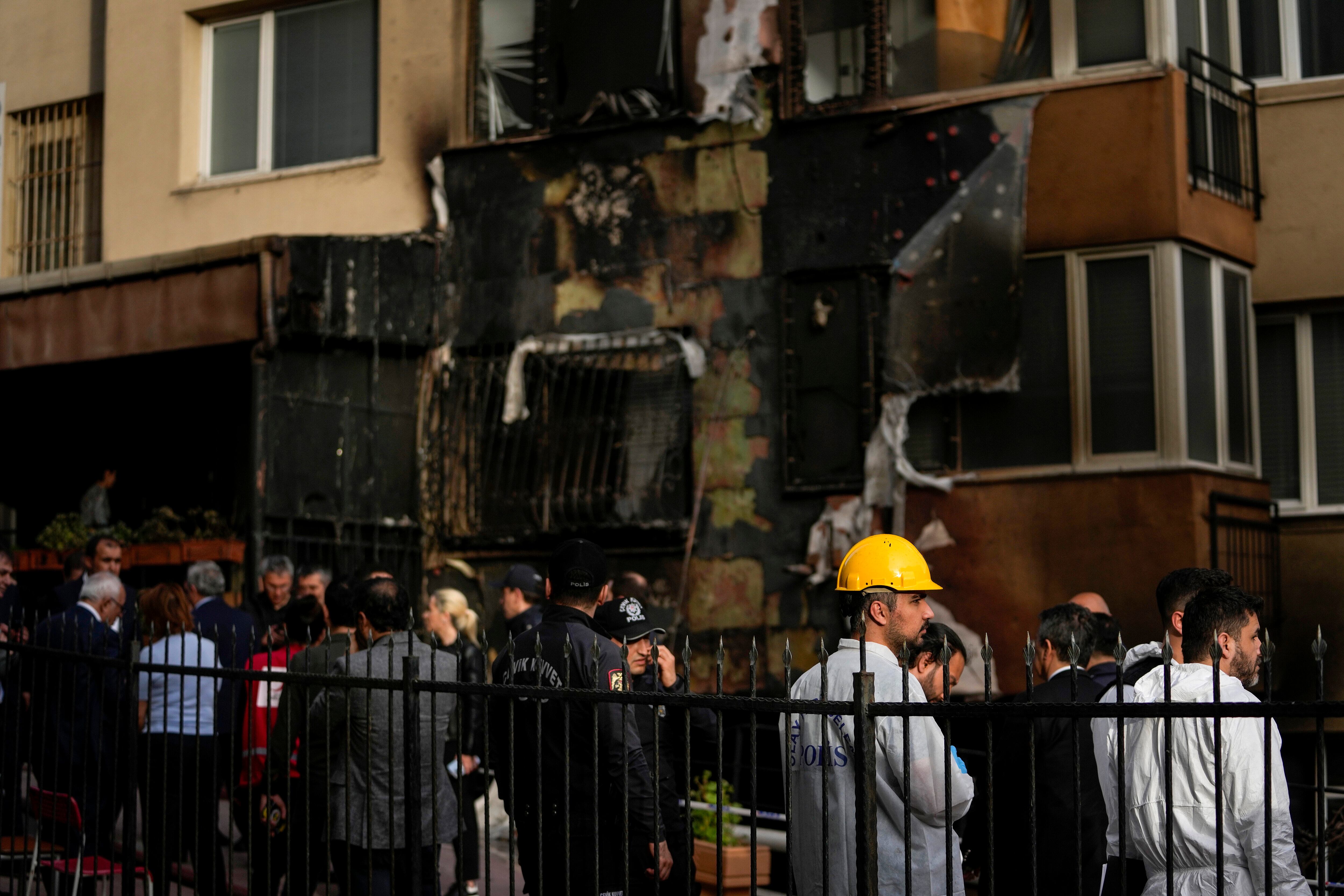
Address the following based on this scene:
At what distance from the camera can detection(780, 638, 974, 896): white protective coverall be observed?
4.39 metres

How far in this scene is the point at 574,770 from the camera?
5.42m

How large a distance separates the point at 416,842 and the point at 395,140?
982 centimetres

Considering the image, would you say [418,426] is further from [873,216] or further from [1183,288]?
[1183,288]

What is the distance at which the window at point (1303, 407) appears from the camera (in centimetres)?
1195

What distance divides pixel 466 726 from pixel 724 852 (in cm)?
163

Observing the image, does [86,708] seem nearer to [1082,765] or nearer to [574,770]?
[574,770]

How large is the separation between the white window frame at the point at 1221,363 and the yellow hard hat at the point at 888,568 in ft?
21.7

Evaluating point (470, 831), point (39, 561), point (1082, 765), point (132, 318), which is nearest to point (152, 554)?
point (39, 561)

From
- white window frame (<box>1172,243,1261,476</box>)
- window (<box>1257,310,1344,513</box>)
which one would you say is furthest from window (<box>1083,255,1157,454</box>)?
window (<box>1257,310,1344,513</box>)

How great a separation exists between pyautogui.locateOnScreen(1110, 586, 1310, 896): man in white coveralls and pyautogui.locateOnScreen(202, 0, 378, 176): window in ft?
36.6

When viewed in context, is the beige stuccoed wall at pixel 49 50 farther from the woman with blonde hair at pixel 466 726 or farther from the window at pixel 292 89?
the woman with blonde hair at pixel 466 726

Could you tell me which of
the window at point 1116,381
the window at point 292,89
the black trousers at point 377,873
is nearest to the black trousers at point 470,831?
the black trousers at point 377,873

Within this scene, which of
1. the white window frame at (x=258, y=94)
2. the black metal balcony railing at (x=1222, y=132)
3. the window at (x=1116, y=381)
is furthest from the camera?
the white window frame at (x=258, y=94)

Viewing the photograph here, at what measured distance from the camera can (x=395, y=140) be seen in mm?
14047
